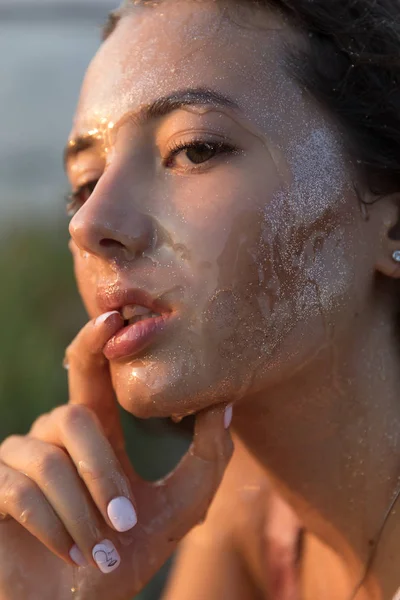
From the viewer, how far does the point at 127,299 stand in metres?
1.13

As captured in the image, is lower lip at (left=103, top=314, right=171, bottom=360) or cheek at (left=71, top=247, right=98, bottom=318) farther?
cheek at (left=71, top=247, right=98, bottom=318)

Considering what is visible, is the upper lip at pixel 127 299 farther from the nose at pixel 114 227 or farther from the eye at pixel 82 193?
the eye at pixel 82 193

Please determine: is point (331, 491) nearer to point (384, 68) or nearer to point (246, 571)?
point (246, 571)

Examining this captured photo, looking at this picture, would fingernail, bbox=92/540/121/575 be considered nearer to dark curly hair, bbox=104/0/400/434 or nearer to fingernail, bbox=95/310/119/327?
fingernail, bbox=95/310/119/327

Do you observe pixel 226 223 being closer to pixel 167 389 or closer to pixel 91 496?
pixel 167 389

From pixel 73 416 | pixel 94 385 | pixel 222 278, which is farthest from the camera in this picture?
pixel 94 385

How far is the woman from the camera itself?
1.12m

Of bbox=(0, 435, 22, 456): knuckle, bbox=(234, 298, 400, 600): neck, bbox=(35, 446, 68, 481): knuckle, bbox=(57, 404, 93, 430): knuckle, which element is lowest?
bbox=(234, 298, 400, 600): neck

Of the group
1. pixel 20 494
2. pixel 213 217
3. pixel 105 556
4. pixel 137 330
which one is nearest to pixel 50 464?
pixel 20 494

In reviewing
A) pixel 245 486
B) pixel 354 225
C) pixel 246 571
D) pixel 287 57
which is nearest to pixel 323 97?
pixel 287 57

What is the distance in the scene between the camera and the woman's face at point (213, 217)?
111 cm

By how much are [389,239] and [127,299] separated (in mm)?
517

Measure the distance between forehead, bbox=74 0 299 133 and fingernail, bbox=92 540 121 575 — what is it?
0.76 meters

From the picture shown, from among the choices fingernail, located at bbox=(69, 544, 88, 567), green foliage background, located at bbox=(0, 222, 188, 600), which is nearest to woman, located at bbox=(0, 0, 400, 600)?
fingernail, located at bbox=(69, 544, 88, 567)
